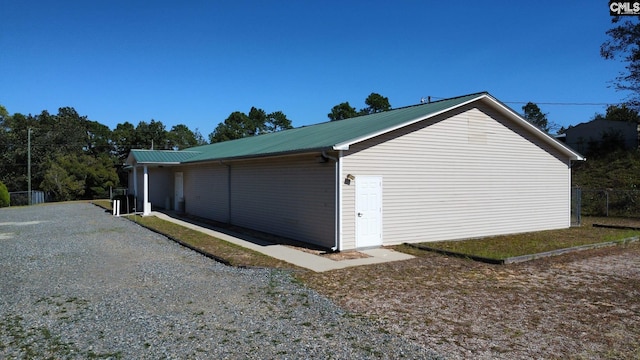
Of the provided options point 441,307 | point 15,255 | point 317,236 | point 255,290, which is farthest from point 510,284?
point 15,255

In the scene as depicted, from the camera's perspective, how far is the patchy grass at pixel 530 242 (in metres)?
9.98

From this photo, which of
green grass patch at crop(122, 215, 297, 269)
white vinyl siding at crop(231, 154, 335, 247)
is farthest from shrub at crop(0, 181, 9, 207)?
white vinyl siding at crop(231, 154, 335, 247)

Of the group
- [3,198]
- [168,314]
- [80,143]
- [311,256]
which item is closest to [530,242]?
[311,256]

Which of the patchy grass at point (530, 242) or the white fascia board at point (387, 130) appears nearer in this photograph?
the white fascia board at point (387, 130)

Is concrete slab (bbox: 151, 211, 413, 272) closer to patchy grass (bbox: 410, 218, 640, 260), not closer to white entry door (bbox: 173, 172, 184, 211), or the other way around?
patchy grass (bbox: 410, 218, 640, 260)

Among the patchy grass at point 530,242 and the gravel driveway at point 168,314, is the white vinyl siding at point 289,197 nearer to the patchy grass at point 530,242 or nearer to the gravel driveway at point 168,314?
the patchy grass at point 530,242

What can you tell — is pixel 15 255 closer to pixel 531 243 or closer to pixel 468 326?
pixel 468 326

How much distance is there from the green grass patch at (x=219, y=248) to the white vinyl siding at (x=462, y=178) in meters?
2.10

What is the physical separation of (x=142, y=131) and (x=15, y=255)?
46.0 meters

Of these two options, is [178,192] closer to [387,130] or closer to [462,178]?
[387,130]

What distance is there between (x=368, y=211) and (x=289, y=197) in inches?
95.0

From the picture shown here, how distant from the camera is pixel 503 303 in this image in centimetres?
604

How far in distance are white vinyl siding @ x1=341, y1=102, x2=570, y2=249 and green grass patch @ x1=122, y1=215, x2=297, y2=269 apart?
2.10m

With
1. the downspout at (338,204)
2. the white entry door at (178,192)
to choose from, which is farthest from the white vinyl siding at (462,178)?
the white entry door at (178,192)
